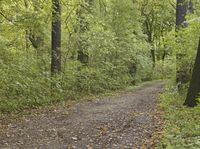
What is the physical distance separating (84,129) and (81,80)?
337 inches

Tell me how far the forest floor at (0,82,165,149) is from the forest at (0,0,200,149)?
0.02 m

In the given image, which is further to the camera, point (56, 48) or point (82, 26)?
point (82, 26)

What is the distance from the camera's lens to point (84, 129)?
9414 millimetres

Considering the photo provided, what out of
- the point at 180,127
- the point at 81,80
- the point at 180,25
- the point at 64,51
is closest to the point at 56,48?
the point at 64,51

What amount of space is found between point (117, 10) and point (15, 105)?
1488 cm

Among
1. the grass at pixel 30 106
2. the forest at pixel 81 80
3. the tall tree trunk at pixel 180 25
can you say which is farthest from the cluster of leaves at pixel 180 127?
the grass at pixel 30 106

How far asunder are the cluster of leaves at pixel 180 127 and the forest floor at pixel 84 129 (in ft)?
1.02

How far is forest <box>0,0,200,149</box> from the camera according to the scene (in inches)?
340

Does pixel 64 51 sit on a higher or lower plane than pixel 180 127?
higher

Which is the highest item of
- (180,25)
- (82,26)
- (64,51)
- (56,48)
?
(180,25)

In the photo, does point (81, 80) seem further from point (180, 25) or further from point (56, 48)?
point (180, 25)

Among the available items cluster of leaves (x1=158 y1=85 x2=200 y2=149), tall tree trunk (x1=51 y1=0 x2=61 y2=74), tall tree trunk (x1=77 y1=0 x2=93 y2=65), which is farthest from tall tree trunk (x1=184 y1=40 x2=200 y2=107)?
tall tree trunk (x1=77 y1=0 x2=93 y2=65)

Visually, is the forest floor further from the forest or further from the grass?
the grass

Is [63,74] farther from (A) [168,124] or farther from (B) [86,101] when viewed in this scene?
(A) [168,124]
